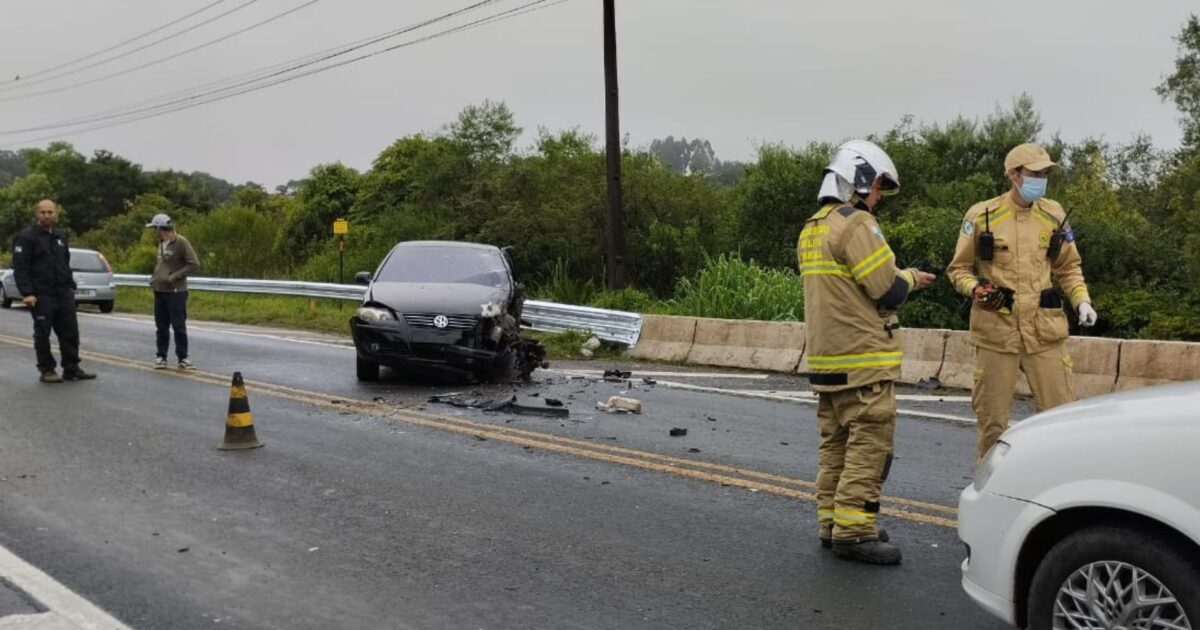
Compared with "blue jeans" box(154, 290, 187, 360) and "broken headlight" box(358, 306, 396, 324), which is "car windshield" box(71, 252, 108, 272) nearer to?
"blue jeans" box(154, 290, 187, 360)

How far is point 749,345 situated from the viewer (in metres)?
12.7

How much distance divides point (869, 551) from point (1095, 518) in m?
1.54

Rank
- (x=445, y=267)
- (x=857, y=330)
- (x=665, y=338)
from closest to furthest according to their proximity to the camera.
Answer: (x=857, y=330), (x=445, y=267), (x=665, y=338)

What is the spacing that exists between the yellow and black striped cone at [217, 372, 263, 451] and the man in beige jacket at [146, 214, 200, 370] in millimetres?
5038

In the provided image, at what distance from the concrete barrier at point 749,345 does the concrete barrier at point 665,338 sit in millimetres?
145

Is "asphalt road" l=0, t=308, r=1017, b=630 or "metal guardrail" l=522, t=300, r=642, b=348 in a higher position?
"metal guardrail" l=522, t=300, r=642, b=348

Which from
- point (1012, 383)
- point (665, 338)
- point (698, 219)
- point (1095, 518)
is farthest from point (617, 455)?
point (698, 219)

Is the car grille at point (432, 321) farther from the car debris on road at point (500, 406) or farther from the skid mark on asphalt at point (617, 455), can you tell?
the skid mark on asphalt at point (617, 455)

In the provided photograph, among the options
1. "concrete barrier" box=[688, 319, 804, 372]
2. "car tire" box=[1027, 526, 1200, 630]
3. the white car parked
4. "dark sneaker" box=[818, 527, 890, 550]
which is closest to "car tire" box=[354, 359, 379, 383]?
"concrete barrier" box=[688, 319, 804, 372]

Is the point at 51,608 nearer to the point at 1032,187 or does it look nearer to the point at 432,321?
the point at 1032,187

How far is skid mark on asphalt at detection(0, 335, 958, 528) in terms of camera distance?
5566 mm

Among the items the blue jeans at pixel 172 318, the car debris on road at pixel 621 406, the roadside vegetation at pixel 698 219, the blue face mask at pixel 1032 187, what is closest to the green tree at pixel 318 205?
the roadside vegetation at pixel 698 219

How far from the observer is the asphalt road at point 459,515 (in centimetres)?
414

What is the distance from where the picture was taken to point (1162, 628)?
2.94m
